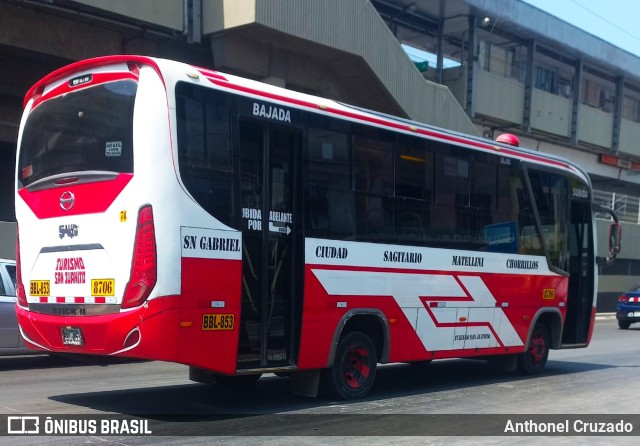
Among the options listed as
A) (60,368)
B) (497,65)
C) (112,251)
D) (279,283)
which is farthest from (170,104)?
(497,65)

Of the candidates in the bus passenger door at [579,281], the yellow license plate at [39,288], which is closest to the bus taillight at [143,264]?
the yellow license plate at [39,288]

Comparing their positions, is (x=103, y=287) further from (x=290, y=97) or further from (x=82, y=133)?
(x=290, y=97)

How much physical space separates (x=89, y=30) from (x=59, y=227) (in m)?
11.1

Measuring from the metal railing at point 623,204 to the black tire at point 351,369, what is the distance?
3291 cm

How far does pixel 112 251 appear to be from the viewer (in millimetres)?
7805

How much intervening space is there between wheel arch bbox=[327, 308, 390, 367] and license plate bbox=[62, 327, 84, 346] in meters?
2.94

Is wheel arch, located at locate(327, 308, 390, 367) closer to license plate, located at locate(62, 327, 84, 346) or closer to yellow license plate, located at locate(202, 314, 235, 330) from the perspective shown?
yellow license plate, located at locate(202, 314, 235, 330)

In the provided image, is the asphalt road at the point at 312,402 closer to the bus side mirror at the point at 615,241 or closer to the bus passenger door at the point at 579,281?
the bus passenger door at the point at 579,281

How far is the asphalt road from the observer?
7844 mm

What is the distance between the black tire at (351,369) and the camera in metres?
9.57

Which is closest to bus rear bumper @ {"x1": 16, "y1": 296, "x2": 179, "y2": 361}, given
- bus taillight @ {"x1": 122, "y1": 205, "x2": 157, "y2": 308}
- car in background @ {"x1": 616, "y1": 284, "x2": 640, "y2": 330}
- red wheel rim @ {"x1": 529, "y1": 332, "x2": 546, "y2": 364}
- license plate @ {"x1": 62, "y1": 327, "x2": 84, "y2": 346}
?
license plate @ {"x1": 62, "y1": 327, "x2": 84, "y2": 346}

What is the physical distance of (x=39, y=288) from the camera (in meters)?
8.55

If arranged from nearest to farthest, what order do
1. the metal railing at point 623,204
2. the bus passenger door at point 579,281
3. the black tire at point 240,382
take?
the black tire at point 240,382 → the bus passenger door at point 579,281 → the metal railing at point 623,204

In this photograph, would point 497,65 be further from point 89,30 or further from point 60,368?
point 60,368
